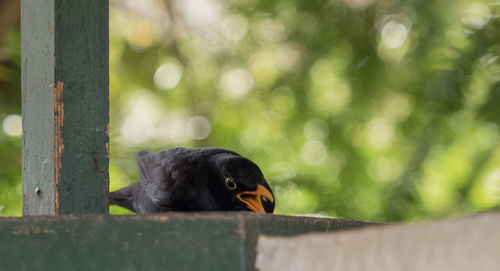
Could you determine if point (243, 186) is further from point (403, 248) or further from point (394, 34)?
point (403, 248)

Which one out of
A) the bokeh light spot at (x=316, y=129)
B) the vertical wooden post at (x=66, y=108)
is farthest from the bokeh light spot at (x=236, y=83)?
the vertical wooden post at (x=66, y=108)

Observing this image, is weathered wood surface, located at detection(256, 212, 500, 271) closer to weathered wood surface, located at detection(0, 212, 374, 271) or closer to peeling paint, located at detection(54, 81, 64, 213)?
weathered wood surface, located at detection(0, 212, 374, 271)

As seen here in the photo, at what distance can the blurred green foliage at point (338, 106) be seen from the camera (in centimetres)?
171

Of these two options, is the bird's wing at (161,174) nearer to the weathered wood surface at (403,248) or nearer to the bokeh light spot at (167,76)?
the bokeh light spot at (167,76)

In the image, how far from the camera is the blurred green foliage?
171cm

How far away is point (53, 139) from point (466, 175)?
1309 millimetres

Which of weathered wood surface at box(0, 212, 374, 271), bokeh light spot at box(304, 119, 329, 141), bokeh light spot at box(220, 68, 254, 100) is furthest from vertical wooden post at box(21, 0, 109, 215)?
bokeh light spot at box(220, 68, 254, 100)

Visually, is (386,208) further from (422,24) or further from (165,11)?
(165,11)

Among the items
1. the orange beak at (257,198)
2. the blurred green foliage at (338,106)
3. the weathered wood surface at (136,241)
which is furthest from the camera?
the orange beak at (257,198)

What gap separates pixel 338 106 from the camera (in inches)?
81.0

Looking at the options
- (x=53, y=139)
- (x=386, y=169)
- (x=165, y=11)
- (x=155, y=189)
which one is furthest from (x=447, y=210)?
(x=165, y=11)

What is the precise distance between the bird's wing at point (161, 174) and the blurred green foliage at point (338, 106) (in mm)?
87

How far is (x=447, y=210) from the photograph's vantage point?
182 cm

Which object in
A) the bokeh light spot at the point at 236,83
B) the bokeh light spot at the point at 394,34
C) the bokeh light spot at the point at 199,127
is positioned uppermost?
the bokeh light spot at the point at 394,34
